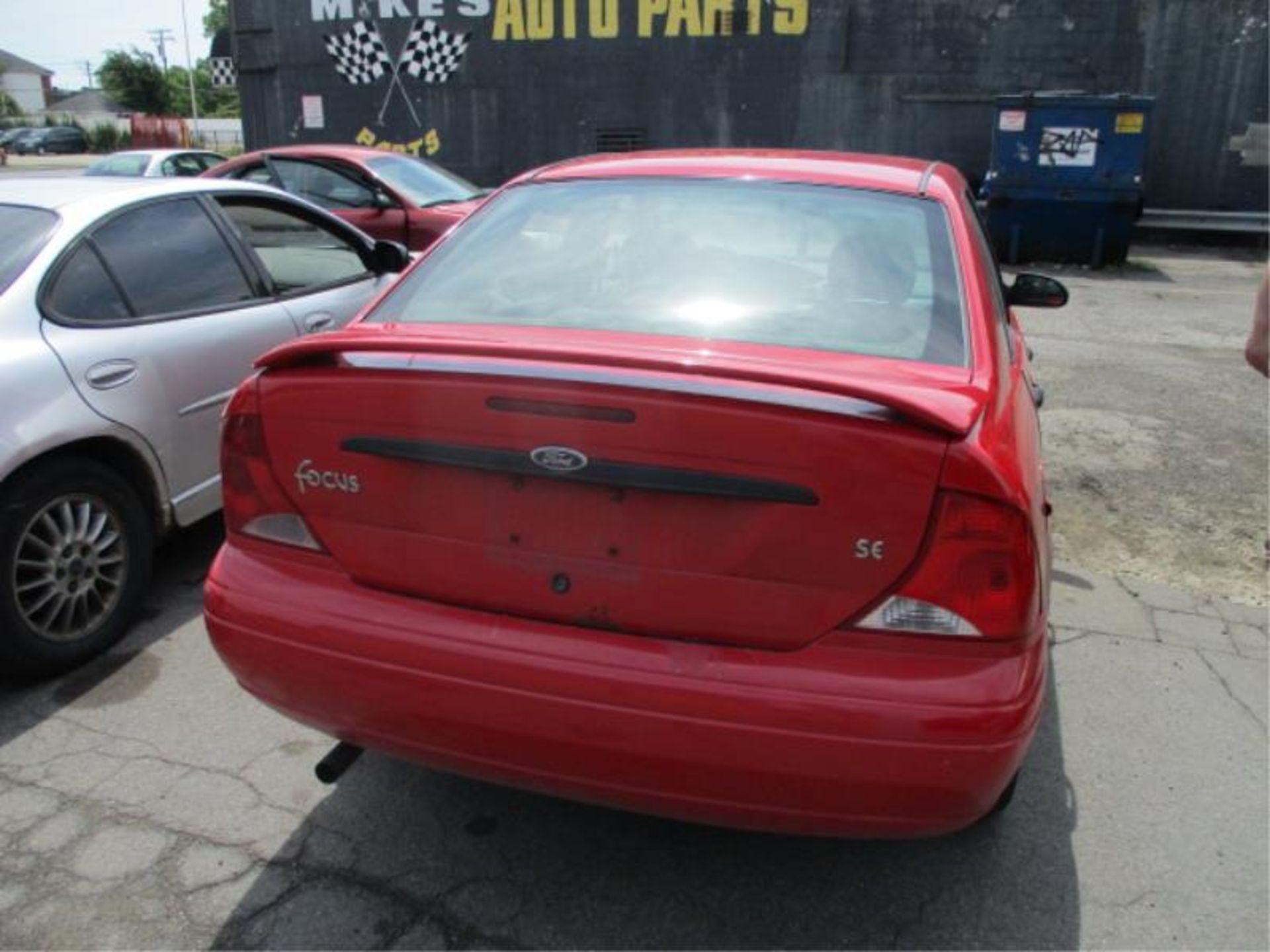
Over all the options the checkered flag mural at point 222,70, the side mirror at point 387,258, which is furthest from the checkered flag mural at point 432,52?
the side mirror at point 387,258

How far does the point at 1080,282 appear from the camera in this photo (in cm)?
1203

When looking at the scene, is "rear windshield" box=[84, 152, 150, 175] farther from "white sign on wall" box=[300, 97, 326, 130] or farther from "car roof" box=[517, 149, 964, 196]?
"car roof" box=[517, 149, 964, 196]

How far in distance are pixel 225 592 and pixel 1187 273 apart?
13530 mm

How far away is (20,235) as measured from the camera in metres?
3.51

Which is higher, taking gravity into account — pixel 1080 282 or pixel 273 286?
pixel 273 286

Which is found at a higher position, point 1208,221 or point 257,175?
point 257,175

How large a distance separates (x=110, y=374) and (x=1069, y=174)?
485 inches

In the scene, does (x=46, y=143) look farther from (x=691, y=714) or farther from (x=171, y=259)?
(x=691, y=714)

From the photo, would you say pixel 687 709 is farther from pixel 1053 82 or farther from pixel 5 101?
pixel 5 101

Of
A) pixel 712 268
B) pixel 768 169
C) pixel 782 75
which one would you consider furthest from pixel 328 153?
pixel 782 75

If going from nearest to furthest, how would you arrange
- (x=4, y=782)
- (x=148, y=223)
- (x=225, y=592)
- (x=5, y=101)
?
(x=225, y=592), (x=4, y=782), (x=148, y=223), (x=5, y=101)

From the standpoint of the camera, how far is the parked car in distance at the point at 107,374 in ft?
10.2

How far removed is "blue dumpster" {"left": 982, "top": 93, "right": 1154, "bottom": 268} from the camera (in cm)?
1247

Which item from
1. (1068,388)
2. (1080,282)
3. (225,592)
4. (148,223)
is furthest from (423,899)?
(1080,282)
